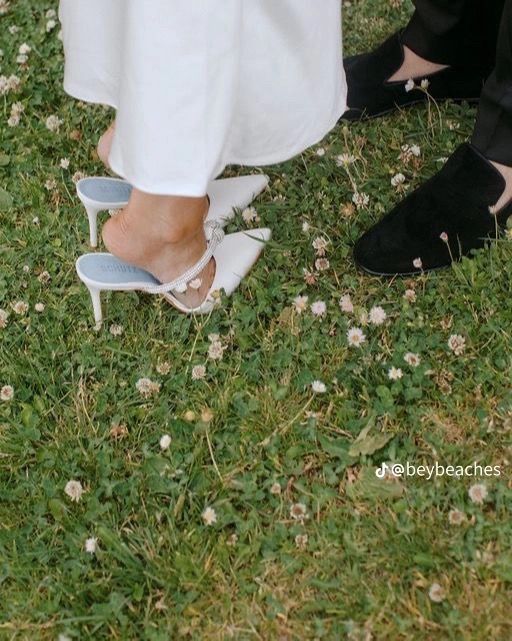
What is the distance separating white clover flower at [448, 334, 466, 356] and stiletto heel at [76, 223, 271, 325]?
2.00 feet

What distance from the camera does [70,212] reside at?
2.42 meters

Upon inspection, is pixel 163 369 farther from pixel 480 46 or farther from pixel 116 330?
pixel 480 46

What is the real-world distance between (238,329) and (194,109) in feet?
2.33

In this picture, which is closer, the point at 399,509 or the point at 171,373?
the point at 399,509

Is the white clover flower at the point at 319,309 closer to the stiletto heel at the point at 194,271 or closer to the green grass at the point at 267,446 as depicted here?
the green grass at the point at 267,446

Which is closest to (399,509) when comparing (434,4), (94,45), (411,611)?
(411,611)

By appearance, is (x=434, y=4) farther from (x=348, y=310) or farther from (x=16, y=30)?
(x=16, y=30)

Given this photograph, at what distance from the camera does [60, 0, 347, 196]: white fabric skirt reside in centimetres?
144

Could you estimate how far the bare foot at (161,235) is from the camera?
181 cm

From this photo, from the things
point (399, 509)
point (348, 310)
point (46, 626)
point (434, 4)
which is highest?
point (434, 4)

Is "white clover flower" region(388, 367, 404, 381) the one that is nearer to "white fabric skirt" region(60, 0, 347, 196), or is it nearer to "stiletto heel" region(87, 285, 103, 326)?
"white fabric skirt" region(60, 0, 347, 196)

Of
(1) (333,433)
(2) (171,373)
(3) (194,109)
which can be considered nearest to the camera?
(3) (194,109)

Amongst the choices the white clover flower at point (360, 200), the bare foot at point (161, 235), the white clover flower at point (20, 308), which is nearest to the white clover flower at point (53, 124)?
the white clover flower at point (20, 308)

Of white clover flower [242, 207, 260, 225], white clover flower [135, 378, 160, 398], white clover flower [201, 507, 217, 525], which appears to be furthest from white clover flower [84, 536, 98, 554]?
white clover flower [242, 207, 260, 225]
